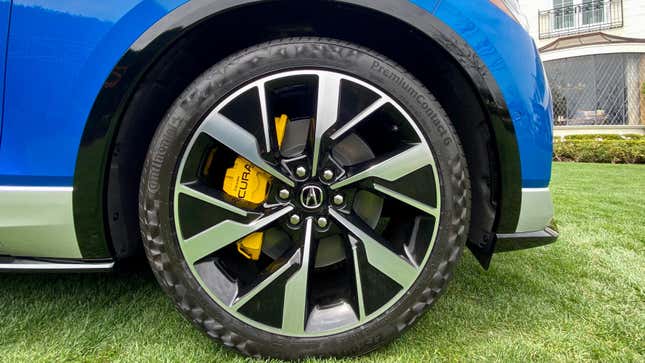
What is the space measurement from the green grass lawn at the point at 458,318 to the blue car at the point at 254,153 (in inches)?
7.8

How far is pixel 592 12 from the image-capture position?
13.5 meters

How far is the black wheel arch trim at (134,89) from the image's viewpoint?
3.78ft

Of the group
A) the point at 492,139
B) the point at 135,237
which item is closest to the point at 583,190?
the point at 492,139

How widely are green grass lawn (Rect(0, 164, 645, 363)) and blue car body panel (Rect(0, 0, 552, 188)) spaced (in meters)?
0.56

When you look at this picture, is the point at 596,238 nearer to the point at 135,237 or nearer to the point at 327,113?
the point at 327,113

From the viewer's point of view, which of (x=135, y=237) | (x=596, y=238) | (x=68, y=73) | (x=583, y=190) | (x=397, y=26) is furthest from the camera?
(x=583, y=190)

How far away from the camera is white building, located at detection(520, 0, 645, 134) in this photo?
12.4m

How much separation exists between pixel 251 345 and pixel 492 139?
100 centimetres

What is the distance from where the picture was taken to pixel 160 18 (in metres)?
1.15

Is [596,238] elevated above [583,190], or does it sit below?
above

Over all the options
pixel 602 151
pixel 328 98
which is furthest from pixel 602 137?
pixel 328 98

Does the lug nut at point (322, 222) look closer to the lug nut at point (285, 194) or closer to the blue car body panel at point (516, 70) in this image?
the lug nut at point (285, 194)

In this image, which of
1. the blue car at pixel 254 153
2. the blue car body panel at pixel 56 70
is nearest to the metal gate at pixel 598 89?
the blue car at pixel 254 153

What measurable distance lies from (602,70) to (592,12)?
98.2 inches
